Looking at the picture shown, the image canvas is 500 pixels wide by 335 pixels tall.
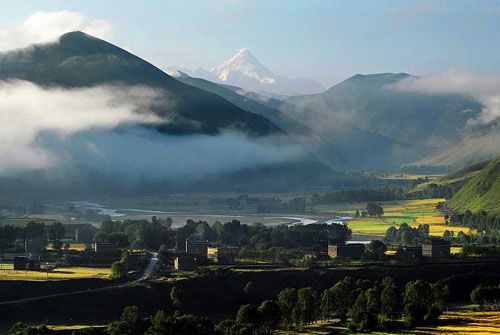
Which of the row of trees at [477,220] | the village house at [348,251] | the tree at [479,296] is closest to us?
the tree at [479,296]

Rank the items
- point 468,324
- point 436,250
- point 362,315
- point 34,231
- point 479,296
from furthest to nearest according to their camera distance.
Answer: point 34,231
point 436,250
point 479,296
point 362,315
point 468,324

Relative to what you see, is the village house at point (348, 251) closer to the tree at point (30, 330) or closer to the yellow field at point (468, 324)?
the yellow field at point (468, 324)

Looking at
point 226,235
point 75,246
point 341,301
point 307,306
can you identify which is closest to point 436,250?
point 226,235

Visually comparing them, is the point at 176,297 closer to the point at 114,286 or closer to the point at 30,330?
the point at 114,286

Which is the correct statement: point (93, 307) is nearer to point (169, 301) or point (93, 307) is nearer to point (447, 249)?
point (169, 301)

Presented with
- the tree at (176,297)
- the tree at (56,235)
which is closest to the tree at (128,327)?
the tree at (176,297)
